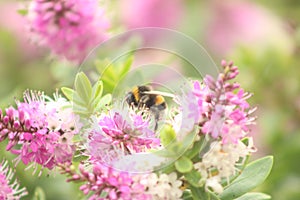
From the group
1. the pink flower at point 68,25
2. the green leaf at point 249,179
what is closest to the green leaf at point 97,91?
the green leaf at point 249,179

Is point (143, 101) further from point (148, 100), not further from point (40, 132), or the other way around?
point (40, 132)

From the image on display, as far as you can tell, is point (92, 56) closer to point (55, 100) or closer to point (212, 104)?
point (55, 100)

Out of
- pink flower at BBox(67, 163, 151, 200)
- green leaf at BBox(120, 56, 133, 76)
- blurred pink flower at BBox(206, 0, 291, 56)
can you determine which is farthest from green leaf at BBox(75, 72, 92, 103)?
blurred pink flower at BBox(206, 0, 291, 56)

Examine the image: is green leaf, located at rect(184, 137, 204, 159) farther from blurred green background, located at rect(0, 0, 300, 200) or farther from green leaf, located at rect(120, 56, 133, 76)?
green leaf, located at rect(120, 56, 133, 76)

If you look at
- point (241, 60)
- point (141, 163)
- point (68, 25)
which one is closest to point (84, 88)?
point (141, 163)

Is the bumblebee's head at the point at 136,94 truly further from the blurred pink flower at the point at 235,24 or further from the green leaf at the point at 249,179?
the blurred pink flower at the point at 235,24

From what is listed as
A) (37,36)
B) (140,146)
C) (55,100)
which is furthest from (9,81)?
(140,146)
